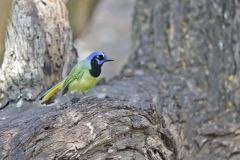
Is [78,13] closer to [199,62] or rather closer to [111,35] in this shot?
[199,62]

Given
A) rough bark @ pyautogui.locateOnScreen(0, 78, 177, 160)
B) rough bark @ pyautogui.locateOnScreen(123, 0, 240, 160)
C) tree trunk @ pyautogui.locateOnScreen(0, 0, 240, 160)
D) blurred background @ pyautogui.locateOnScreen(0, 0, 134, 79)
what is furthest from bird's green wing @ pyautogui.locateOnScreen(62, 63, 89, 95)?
blurred background @ pyautogui.locateOnScreen(0, 0, 134, 79)

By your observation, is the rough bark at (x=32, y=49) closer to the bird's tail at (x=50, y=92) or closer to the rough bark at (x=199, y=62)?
the bird's tail at (x=50, y=92)

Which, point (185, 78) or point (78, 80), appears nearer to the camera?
point (78, 80)

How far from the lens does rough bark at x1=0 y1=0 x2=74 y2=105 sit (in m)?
4.85

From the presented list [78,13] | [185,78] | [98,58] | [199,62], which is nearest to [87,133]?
[98,58]

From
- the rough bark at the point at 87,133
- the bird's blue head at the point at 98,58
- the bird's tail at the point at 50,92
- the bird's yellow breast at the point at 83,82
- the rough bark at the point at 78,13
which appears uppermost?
the rough bark at the point at 78,13

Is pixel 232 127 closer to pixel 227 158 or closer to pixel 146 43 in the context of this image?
pixel 227 158

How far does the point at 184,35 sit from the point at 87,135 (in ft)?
7.60

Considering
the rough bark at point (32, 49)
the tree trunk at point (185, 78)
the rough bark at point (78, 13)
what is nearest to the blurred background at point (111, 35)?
the rough bark at point (78, 13)

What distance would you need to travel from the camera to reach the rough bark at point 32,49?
191 inches

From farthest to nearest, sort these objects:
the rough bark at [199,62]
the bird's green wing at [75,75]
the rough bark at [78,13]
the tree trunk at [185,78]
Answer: the rough bark at [78,13]
the rough bark at [199,62]
the tree trunk at [185,78]
the bird's green wing at [75,75]

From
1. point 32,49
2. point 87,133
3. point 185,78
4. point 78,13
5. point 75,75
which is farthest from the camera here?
point 78,13

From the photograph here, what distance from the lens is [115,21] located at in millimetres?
16484

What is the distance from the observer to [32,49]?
16.3ft
